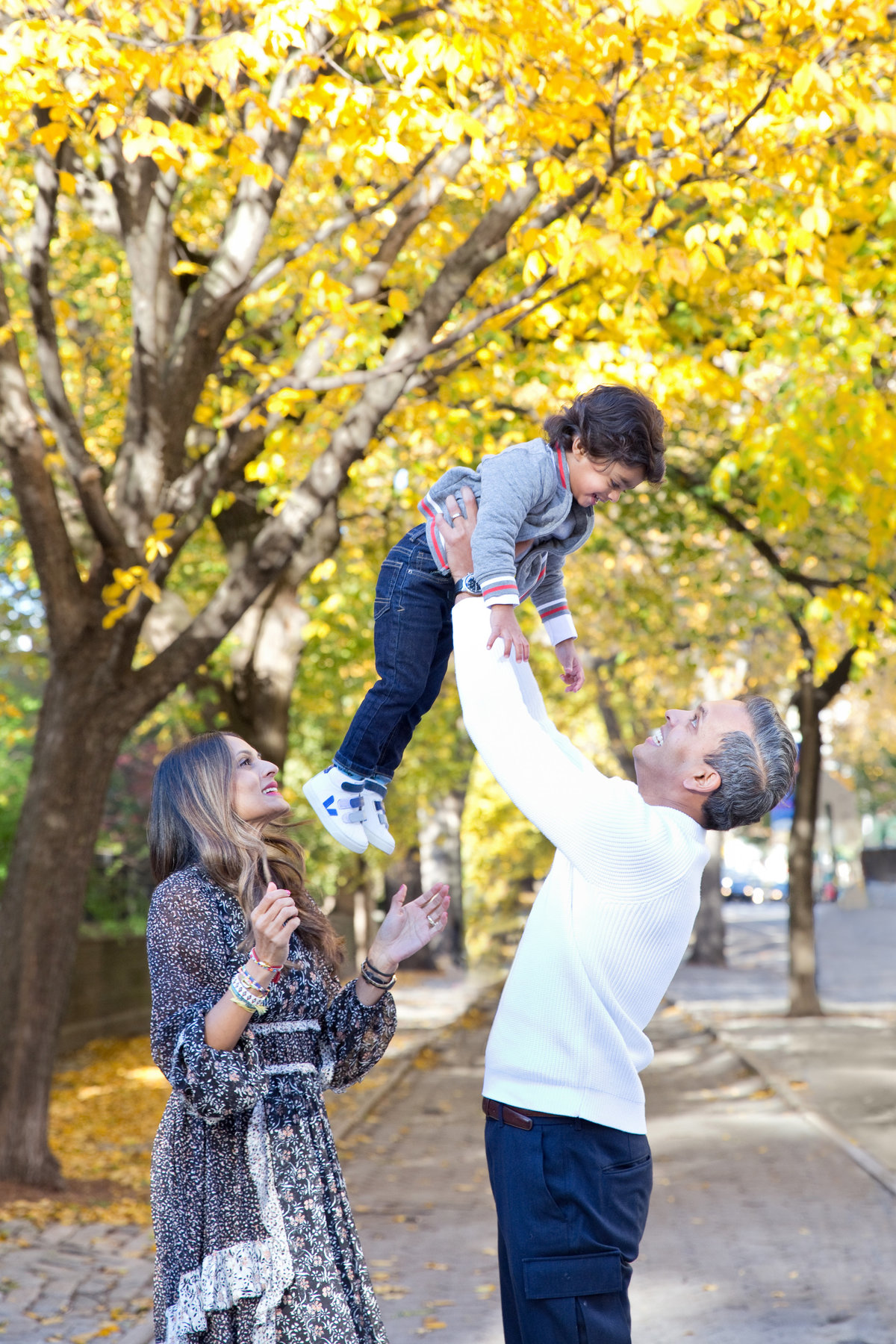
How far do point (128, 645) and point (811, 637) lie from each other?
475 inches

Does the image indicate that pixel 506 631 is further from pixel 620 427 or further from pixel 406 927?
pixel 406 927

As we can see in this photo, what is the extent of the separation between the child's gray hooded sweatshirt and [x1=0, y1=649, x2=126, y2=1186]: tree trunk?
5.69 m

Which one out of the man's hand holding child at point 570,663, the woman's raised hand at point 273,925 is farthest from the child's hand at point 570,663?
the woman's raised hand at point 273,925

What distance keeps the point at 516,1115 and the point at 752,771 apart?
2.69ft

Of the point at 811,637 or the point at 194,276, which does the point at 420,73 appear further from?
the point at 811,637

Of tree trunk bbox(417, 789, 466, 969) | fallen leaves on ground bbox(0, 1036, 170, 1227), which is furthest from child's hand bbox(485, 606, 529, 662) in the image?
tree trunk bbox(417, 789, 466, 969)

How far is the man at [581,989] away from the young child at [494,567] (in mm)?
124

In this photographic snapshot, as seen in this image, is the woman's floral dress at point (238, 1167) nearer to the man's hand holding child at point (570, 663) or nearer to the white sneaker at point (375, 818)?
the white sneaker at point (375, 818)

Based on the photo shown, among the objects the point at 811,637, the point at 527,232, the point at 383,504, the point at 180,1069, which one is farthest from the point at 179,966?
the point at 811,637

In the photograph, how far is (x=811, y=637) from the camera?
18234 mm

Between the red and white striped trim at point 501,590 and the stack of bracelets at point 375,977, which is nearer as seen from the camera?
the red and white striped trim at point 501,590

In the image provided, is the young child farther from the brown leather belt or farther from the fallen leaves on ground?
the fallen leaves on ground

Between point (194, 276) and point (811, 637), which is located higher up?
point (194, 276)

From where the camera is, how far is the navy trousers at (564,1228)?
2.57 meters
